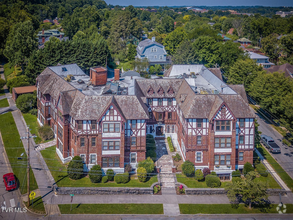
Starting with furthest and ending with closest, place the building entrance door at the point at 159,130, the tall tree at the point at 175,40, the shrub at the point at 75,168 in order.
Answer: the tall tree at the point at 175,40
the building entrance door at the point at 159,130
the shrub at the point at 75,168

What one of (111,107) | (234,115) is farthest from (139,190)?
(234,115)

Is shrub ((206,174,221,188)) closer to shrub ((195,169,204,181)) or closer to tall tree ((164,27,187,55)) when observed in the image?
shrub ((195,169,204,181))

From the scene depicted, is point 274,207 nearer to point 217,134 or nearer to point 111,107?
point 217,134

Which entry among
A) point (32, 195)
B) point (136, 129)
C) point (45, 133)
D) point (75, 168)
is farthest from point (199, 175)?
point (45, 133)

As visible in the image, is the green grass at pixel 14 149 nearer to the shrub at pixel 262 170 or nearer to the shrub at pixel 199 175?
the shrub at pixel 199 175

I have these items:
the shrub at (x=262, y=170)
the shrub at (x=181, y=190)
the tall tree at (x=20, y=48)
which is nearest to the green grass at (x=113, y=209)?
the shrub at (x=181, y=190)

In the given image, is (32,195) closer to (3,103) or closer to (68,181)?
(68,181)
